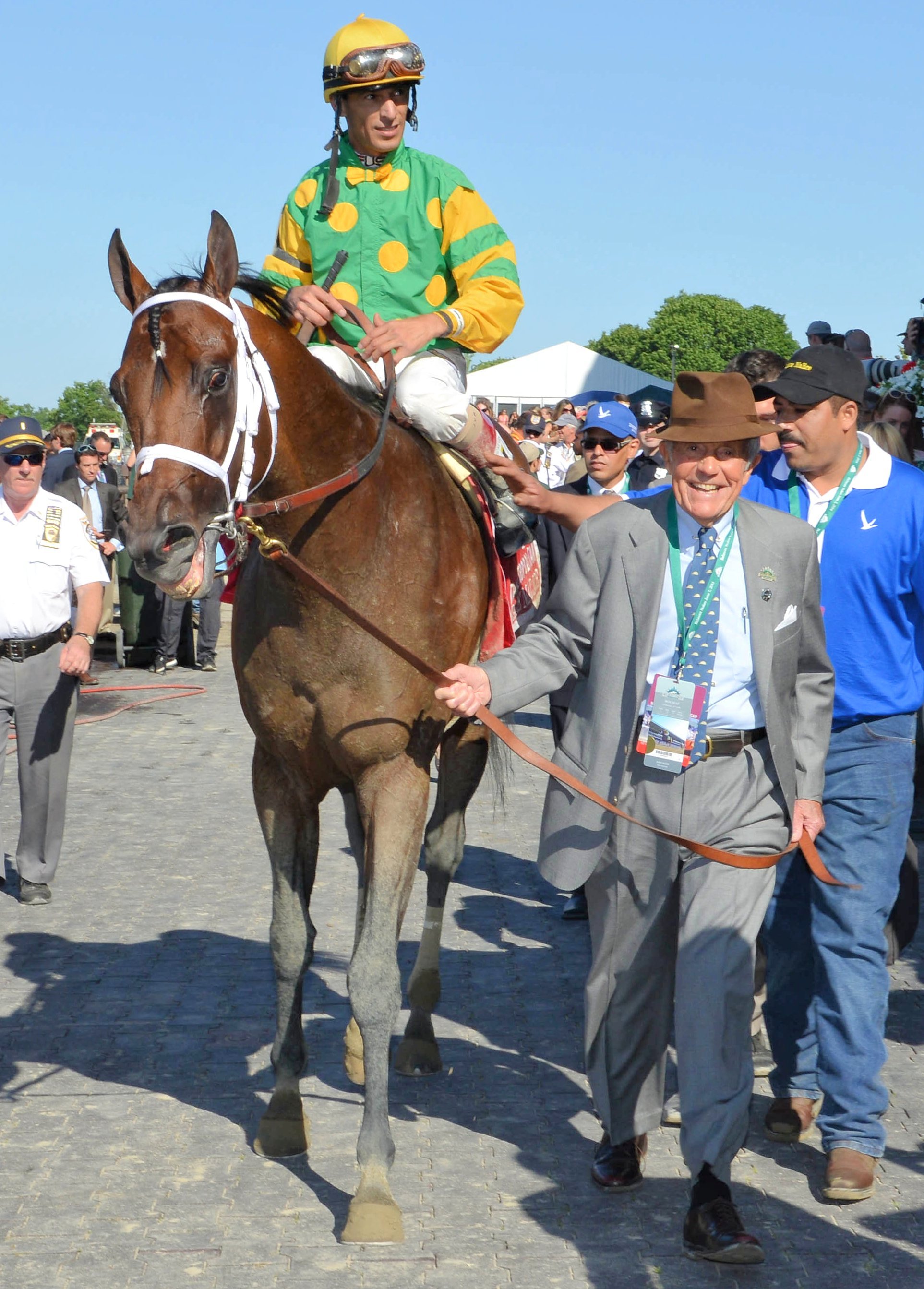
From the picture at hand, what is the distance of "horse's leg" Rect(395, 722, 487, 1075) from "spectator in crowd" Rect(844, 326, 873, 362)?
6925 millimetres

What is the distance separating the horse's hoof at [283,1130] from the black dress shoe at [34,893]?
3.39 meters

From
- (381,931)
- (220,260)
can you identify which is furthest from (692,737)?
(220,260)

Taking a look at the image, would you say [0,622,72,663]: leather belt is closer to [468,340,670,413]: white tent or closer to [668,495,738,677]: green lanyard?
[668,495,738,677]: green lanyard

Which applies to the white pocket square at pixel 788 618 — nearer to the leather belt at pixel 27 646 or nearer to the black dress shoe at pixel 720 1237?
the black dress shoe at pixel 720 1237

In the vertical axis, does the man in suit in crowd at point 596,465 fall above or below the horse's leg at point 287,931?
above

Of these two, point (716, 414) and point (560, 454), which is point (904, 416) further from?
point (560, 454)

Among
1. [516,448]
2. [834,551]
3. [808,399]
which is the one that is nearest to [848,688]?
[834,551]

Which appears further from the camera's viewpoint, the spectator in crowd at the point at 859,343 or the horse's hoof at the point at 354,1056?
the spectator in crowd at the point at 859,343

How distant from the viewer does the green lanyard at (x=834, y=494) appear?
4715 millimetres

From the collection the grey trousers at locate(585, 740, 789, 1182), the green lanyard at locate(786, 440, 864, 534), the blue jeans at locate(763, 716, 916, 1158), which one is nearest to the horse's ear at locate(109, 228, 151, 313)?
the grey trousers at locate(585, 740, 789, 1182)

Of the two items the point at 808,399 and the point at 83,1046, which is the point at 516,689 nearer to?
the point at 808,399

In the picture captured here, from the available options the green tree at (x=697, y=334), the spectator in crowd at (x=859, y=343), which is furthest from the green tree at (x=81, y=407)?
the spectator in crowd at (x=859, y=343)

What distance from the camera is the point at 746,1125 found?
13.3 ft

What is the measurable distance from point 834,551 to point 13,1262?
305 cm
